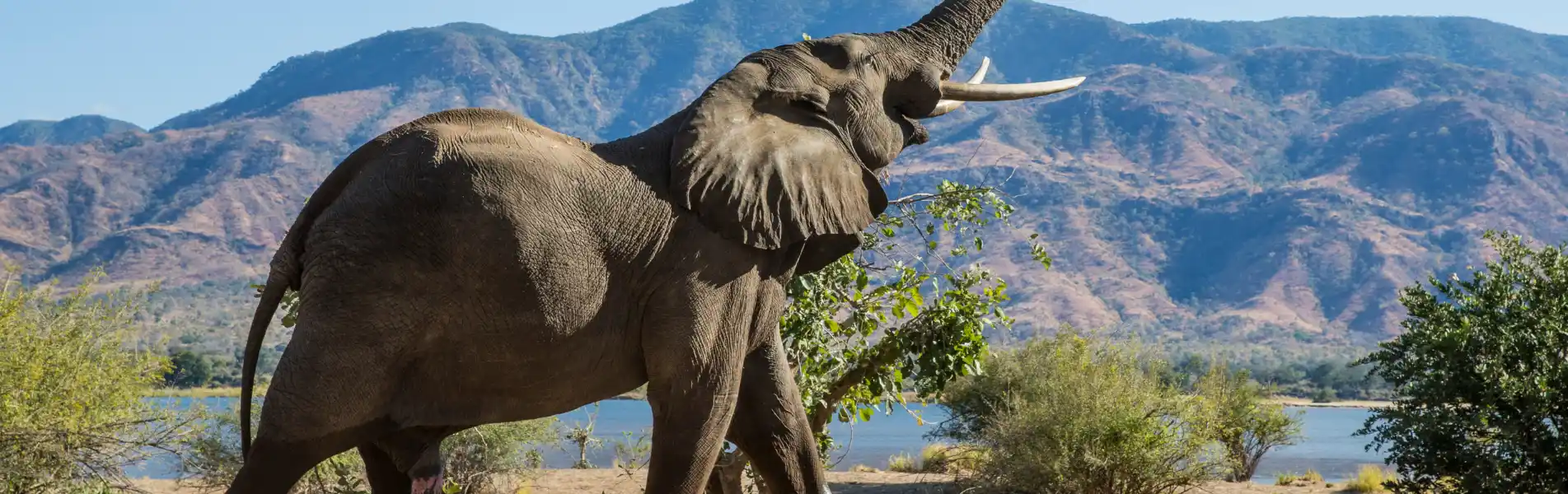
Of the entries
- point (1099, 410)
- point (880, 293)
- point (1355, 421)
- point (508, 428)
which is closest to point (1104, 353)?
point (1099, 410)

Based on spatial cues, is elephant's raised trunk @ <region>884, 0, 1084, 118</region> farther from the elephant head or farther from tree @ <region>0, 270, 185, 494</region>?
tree @ <region>0, 270, 185, 494</region>

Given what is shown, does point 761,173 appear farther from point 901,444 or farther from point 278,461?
point 901,444

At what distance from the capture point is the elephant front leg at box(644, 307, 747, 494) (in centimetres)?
464

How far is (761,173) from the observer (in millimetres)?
4824

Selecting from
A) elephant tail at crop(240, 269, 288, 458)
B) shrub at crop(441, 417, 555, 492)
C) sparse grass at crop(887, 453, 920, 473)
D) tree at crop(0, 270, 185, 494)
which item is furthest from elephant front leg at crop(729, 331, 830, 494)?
sparse grass at crop(887, 453, 920, 473)

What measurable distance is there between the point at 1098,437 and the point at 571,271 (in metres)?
12.8

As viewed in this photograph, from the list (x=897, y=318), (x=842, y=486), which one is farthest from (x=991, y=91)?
(x=842, y=486)

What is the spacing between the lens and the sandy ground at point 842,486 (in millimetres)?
18453

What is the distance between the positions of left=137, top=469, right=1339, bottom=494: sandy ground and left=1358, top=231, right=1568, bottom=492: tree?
533cm

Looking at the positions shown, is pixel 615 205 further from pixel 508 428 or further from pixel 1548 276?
pixel 508 428

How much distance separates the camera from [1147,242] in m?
198

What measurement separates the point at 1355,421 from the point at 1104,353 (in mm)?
94713

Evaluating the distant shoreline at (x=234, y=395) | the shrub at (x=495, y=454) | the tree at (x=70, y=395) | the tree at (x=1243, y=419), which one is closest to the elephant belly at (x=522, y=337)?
the distant shoreline at (x=234, y=395)

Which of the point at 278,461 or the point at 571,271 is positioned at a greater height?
the point at 571,271
